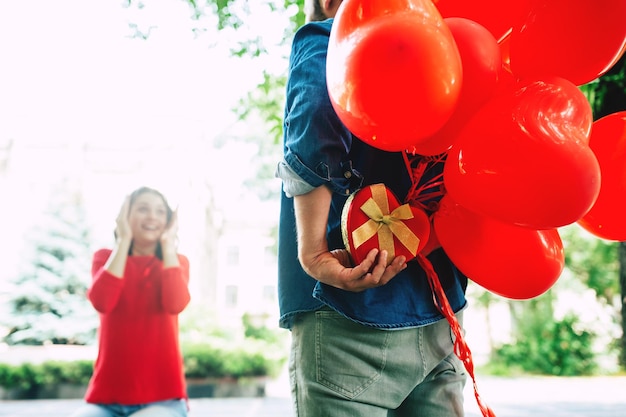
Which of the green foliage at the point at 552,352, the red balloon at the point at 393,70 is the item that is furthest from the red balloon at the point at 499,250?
the green foliage at the point at 552,352

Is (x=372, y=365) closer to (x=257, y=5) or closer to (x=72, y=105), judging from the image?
(x=257, y=5)

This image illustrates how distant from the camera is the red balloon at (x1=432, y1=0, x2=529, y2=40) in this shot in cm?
97

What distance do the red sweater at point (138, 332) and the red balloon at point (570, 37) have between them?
5.48 ft

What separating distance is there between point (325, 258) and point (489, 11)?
0.54 meters

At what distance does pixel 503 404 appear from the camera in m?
4.77

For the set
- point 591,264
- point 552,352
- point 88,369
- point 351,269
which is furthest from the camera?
point 591,264

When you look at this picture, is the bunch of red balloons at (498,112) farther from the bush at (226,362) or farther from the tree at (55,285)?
the tree at (55,285)

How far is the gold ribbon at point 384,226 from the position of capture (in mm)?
866

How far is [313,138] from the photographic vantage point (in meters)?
0.86

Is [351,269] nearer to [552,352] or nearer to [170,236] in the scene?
[170,236]

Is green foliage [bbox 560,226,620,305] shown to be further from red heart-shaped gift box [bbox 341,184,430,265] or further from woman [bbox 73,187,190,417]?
red heart-shaped gift box [bbox 341,184,430,265]

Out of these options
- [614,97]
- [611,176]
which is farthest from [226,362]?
[611,176]

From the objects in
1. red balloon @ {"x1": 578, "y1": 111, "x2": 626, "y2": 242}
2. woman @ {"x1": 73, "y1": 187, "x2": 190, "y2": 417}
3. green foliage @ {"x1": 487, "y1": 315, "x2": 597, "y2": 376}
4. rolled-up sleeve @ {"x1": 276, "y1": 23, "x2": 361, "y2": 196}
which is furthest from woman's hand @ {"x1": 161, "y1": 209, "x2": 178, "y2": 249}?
green foliage @ {"x1": 487, "y1": 315, "x2": 597, "y2": 376}

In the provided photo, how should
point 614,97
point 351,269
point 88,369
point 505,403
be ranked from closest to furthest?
point 351,269
point 614,97
point 505,403
point 88,369
